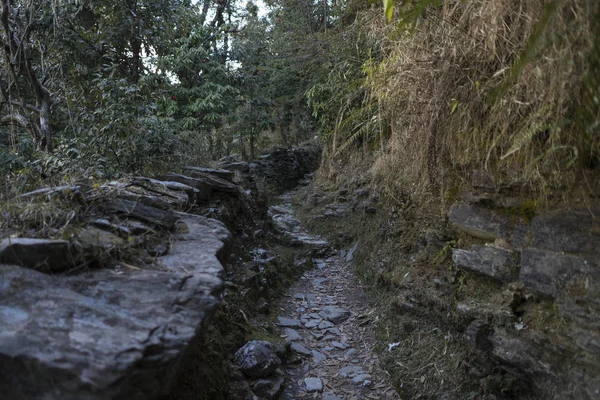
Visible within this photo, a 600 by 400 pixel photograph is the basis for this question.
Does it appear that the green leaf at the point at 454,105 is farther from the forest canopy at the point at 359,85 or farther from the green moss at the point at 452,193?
the green moss at the point at 452,193

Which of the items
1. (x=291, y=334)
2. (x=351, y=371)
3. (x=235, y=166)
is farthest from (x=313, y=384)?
(x=235, y=166)

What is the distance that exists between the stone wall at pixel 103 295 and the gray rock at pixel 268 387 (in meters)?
1.15

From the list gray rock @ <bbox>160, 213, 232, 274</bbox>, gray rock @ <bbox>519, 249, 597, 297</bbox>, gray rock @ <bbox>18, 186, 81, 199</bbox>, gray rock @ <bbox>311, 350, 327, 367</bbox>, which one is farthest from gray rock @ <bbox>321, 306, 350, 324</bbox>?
gray rock @ <bbox>18, 186, 81, 199</bbox>

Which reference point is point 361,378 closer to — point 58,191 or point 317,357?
point 317,357

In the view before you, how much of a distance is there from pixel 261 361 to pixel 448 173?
7.27 ft

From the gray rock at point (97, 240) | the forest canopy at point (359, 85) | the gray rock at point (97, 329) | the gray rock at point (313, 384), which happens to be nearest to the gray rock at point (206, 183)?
the forest canopy at point (359, 85)

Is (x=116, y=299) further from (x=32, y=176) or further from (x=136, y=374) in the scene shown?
(x=32, y=176)


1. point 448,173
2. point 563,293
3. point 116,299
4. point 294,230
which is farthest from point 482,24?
point 294,230

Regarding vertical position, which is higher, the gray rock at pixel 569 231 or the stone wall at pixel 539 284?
the gray rock at pixel 569 231

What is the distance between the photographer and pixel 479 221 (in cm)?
328

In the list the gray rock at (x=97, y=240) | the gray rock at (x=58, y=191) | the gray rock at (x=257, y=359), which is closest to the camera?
the gray rock at (x=97, y=240)

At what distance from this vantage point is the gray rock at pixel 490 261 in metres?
2.96

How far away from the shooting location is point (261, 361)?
3609 mm

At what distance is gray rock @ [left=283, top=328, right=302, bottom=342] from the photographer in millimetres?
4534
